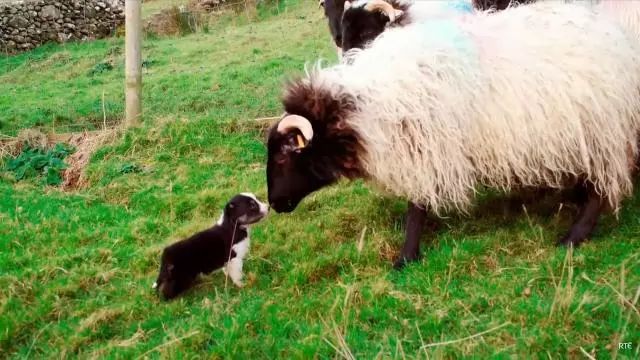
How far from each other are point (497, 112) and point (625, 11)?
1.73 meters

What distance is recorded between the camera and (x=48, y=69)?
16938mm

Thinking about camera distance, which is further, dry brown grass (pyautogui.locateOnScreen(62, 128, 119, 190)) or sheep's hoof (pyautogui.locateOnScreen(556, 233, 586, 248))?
dry brown grass (pyautogui.locateOnScreen(62, 128, 119, 190))

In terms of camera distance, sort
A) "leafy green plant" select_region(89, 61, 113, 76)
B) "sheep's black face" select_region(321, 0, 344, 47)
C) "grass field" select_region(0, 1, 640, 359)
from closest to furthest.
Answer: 1. "grass field" select_region(0, 1, 640, 359)
2. "sheep's black face" select_region(321, 0, 344, 47)
3. "leafy green plant" select_region(89, 61, 113, 76)

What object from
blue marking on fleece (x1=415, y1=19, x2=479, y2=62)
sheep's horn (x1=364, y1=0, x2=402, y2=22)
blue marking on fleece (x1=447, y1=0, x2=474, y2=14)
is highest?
blue marking on fleece (x1=415, y1=19, x2=479, y2=62)

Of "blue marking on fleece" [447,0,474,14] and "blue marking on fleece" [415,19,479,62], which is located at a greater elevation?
"blue marking on fleece" [415,19,479,62]

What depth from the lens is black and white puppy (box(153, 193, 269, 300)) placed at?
484 cm

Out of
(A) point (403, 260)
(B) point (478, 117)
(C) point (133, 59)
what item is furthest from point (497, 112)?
(C) point (133, 59)

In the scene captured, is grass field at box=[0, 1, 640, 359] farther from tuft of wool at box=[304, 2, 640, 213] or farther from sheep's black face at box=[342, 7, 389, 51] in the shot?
sheep's black face at box=[342, 7, 389, 51]

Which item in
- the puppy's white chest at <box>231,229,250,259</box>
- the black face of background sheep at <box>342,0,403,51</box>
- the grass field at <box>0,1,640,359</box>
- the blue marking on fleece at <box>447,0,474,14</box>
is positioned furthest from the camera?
the black face of background sheep at <box>342,0,403,51</box>

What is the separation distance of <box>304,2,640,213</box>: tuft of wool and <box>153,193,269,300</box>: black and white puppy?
41.9 inches

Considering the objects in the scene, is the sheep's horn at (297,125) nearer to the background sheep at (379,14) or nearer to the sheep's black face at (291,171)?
the sheep's black face at (291,171)

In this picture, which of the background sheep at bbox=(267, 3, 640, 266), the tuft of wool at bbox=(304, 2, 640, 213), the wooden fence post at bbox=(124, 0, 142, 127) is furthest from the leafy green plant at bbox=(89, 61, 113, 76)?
the tuft of wool at bbox=(304, 2, 640, 213)

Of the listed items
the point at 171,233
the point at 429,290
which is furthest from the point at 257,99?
the point at 429,290

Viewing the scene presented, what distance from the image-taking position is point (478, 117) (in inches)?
194
